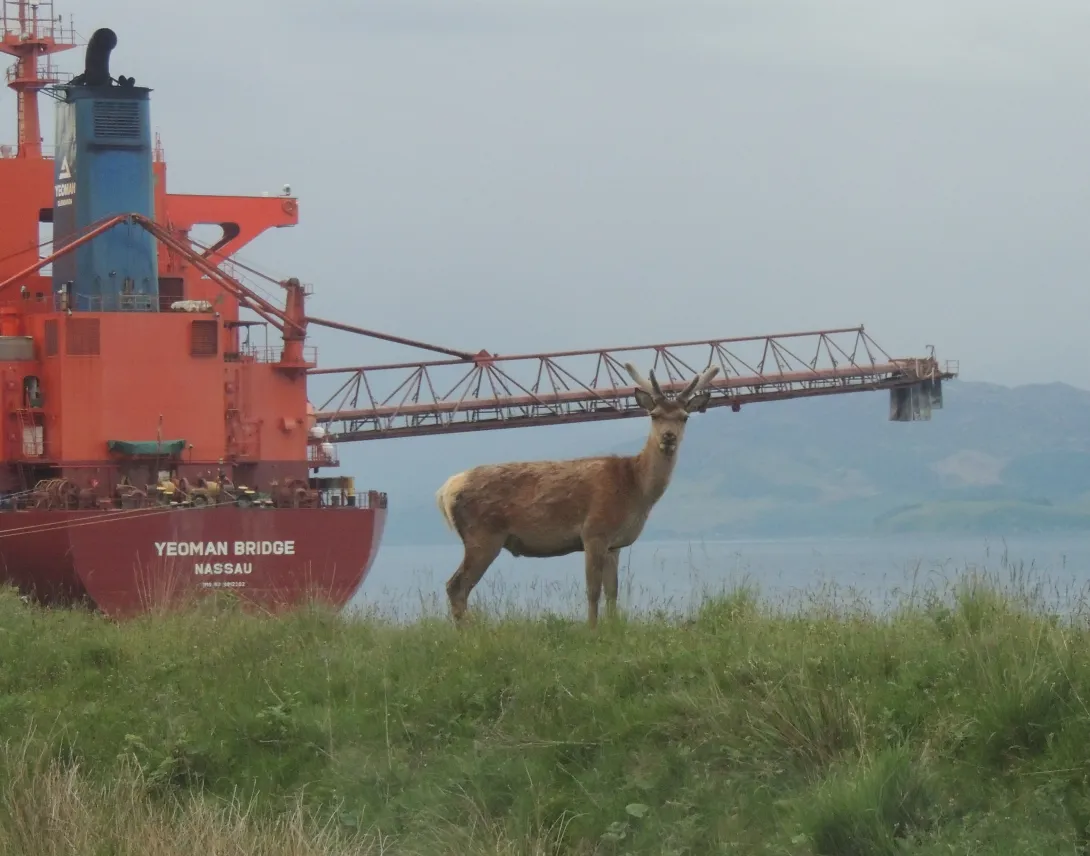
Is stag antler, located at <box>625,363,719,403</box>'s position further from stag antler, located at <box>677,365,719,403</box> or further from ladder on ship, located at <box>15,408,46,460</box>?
ladder on ship, located at <box>15,408,46,460</box>

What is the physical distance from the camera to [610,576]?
15.9m

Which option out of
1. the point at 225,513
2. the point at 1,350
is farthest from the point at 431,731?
the point at 1,350

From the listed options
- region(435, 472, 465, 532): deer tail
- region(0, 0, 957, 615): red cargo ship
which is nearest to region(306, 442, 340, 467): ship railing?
region(0, 0, 957, 615): red cargo ship

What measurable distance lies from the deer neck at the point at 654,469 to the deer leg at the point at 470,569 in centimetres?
145

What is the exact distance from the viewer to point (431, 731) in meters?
12.8

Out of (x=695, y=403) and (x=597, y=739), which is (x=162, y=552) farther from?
(x=597, y=739)

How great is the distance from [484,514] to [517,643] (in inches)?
118

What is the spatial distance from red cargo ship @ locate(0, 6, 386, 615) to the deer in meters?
10.9

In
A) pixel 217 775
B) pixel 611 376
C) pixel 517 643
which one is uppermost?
pixel 611 376

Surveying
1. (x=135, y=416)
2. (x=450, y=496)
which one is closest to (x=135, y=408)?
(x=135, y=416)

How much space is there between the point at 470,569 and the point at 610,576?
133 centimetres

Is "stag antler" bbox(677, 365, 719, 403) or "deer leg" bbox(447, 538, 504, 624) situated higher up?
"stag antler" bbox(677, 365, 719, 403)

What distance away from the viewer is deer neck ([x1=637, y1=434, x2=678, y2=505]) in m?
15.9

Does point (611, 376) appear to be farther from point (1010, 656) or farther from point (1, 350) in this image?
point (1010, 656)
